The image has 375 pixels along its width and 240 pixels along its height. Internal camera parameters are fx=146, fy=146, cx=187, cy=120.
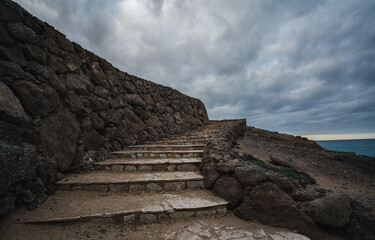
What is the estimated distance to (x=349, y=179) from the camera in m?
5.25

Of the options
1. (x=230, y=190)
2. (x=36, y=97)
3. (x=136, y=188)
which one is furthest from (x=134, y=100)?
(x=230, y=190)

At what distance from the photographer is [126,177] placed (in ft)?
10.9

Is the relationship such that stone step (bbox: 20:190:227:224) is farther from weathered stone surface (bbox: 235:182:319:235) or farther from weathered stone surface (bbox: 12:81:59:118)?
weathered stone surface (bbox: 12:81:59:118)

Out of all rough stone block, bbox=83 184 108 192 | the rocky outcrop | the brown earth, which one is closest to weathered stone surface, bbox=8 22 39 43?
rough stone block, bbox=83 184 108 192

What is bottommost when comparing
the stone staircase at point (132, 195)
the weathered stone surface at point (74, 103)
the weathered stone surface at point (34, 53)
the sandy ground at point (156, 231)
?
the sandy ground at point (156, 231)

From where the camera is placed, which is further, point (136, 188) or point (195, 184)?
point (195, 184)

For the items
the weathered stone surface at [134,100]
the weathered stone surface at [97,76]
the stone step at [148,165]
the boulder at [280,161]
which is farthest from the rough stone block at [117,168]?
the boulder at [280,161]

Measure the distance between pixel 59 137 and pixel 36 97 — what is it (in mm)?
846

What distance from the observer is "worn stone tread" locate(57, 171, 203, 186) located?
9.88ft

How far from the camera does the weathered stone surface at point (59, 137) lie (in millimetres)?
2693

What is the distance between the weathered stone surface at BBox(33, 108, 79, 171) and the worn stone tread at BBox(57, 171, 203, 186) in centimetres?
39

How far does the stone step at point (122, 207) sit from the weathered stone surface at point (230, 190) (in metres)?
0.16

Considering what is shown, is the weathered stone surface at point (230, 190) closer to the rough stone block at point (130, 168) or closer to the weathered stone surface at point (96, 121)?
the rough stone block at point (130, 168)

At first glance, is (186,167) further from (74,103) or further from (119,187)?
(74,103)
